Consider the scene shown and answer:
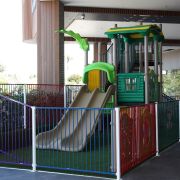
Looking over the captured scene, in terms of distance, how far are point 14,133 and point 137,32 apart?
198 inches

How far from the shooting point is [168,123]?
10438 millimetres

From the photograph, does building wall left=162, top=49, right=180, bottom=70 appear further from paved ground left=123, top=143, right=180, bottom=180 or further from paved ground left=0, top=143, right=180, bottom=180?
paved ground left=0, top=143, right=180, bottom=180

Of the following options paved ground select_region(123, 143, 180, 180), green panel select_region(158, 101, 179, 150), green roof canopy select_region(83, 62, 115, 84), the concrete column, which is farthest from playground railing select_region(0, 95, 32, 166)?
the concrete column

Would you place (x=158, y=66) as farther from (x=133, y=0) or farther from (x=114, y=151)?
(x=114, y=151)

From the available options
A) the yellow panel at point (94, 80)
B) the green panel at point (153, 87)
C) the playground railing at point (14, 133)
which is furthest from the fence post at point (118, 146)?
the yellow panel at point (94, 80)

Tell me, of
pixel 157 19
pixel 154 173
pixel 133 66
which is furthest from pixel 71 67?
pixel 154 173

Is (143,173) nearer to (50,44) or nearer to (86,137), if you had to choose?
(86,137)

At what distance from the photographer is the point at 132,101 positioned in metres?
12.1

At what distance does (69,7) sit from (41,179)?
1215 cm

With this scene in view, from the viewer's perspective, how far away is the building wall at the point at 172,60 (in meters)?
36.0

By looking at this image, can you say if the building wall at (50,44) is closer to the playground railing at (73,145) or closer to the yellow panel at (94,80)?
the yellow panel at (94,80)

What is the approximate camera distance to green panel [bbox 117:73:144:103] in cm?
1189

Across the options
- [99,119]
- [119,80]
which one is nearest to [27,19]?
[119,80]

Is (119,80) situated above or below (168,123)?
above
